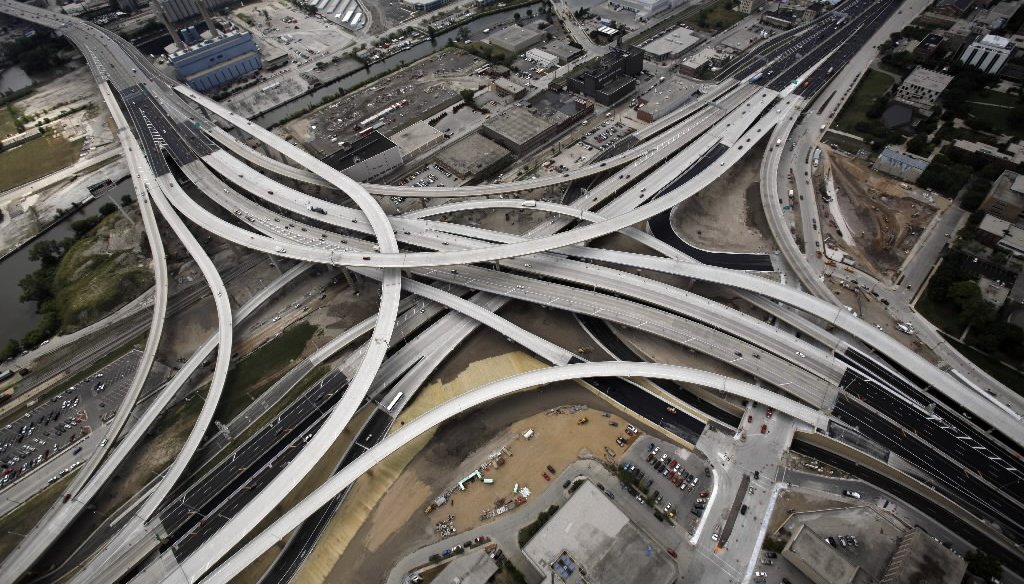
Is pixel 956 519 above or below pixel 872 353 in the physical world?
below

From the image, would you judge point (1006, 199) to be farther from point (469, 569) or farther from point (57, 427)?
point (57, 427)

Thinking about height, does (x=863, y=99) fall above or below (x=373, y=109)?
below

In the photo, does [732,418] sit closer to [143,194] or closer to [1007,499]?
[1007,499]

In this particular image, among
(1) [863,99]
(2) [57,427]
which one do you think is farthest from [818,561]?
(1) [863,99]

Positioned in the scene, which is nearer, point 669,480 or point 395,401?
point 669,480

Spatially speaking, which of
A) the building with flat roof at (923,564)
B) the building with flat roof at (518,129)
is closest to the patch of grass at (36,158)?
the building with flat roof at (518,129)

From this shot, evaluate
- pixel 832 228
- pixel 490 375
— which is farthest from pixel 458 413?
pixel 832 228
